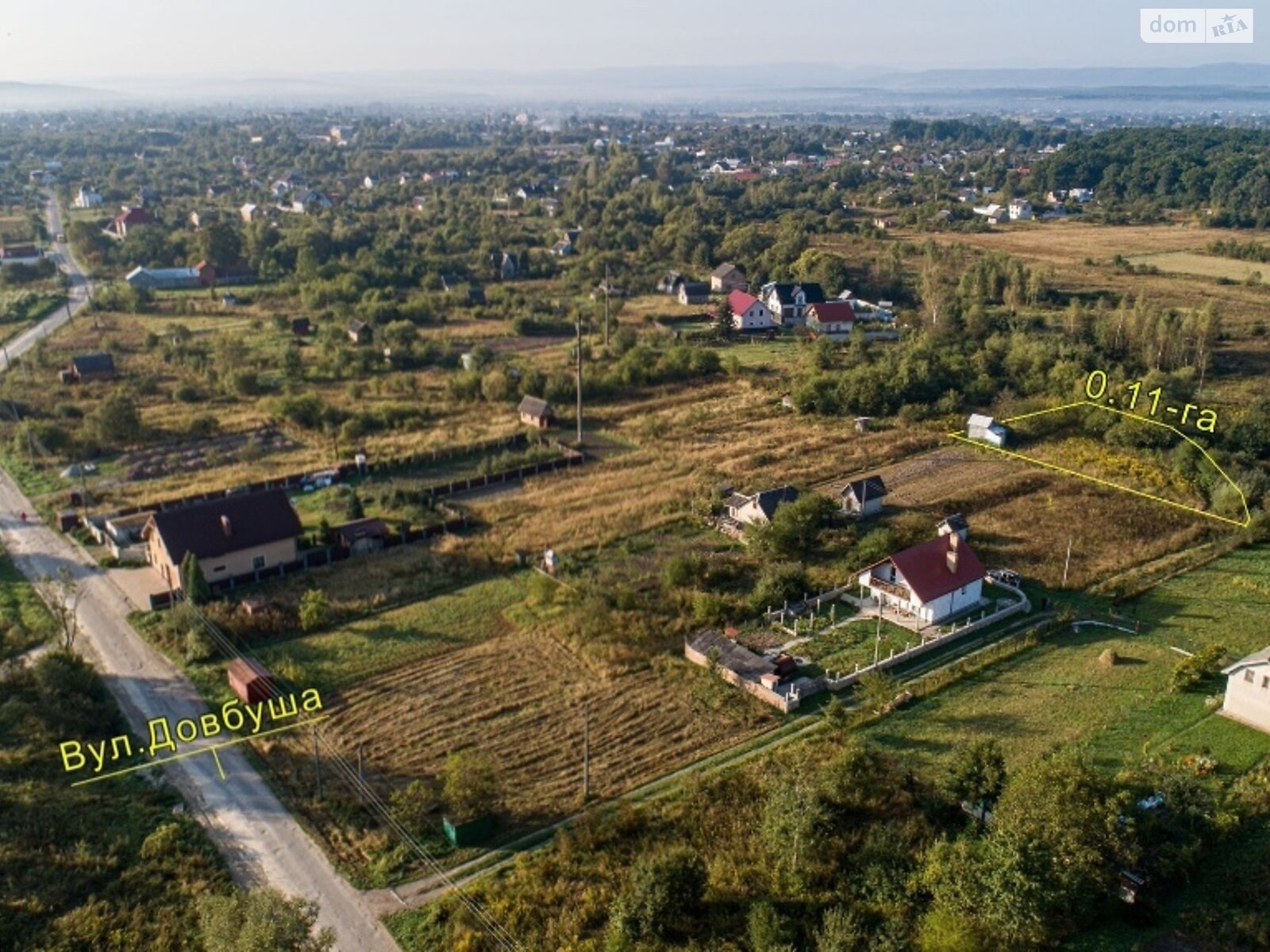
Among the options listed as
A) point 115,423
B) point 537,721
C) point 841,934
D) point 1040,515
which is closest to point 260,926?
point 841,934

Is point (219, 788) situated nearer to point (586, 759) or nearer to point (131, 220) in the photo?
point (586, 759)

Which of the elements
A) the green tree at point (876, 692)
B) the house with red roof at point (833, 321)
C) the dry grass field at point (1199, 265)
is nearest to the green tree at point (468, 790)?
the green tree at point (876, 692)

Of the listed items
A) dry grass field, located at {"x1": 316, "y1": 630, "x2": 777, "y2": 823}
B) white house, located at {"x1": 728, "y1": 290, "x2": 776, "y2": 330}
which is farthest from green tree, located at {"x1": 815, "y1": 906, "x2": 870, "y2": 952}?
white house, located at {"x1": 728, "y1": 290, "x2": 776, "y2": 330}

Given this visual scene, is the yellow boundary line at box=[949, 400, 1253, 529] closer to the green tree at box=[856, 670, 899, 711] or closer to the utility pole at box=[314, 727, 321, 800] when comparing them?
the green tree at box=[856, 670, 899, 711]

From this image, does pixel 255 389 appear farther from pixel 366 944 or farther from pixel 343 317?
pixel 366 944

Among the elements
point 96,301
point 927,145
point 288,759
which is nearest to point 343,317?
point 96,301

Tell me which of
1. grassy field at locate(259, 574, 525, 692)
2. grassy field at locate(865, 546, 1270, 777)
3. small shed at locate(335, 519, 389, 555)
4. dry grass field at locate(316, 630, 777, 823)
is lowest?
grassy field at locate(865, 546, 1270, 777)

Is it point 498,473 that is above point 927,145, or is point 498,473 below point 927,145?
below
